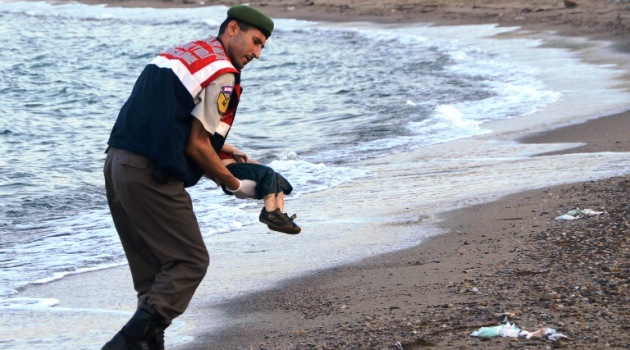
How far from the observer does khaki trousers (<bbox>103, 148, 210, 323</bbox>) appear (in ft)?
13.7

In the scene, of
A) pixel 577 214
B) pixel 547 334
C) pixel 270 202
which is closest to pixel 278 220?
pixel 270 202

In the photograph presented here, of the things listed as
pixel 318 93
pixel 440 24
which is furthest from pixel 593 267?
pixel 440 24

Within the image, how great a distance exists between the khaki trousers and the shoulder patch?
358mm

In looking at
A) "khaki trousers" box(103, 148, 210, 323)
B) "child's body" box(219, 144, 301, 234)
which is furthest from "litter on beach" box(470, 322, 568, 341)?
"khaki trousers" box(103, 148, 210, 323)

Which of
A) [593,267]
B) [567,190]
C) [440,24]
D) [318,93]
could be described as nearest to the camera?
[593,267]

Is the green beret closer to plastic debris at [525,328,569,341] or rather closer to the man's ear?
the man's ear

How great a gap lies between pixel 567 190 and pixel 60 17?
4115cm

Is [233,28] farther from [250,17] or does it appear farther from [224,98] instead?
[224,98]

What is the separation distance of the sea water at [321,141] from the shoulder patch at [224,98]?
1609mm

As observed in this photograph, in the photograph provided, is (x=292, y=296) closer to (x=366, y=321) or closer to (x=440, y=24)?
(x=366, y=321)

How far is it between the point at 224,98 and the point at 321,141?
9924 millimetres

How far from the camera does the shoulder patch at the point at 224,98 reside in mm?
4043

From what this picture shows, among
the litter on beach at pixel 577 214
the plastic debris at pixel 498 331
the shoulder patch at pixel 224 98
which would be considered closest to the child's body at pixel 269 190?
the shoulder patch at pixel 224 98

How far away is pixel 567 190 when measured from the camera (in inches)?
323
